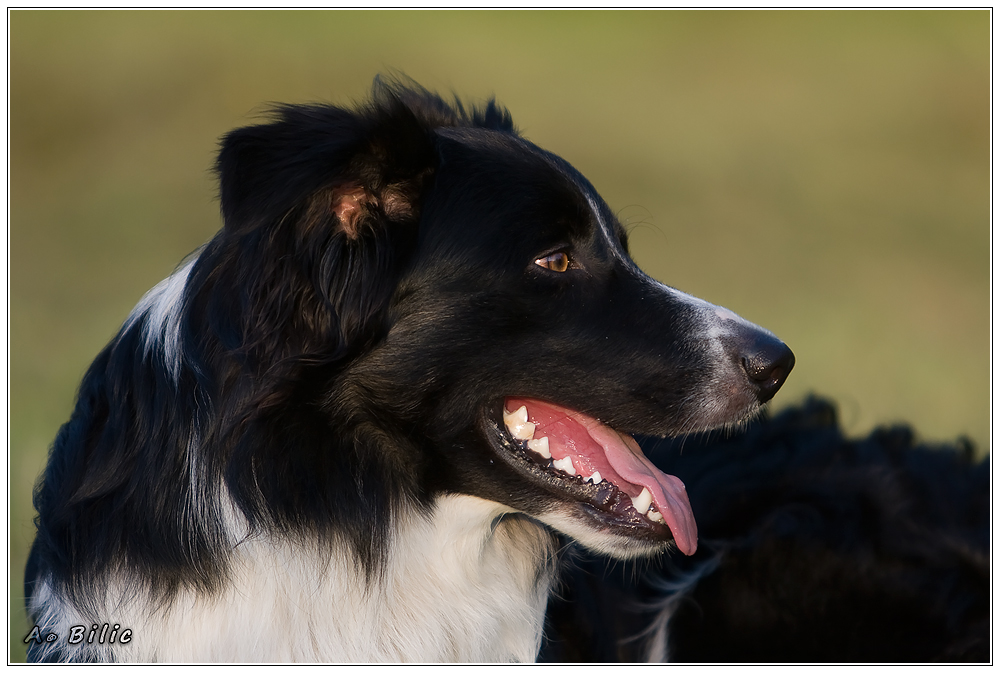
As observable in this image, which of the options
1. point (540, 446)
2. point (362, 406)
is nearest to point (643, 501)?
point (540, 446)

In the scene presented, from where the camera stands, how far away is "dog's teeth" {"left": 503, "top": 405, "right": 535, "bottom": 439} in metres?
2.61

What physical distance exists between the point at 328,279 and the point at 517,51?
1056cm

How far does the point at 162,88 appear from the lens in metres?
10.9

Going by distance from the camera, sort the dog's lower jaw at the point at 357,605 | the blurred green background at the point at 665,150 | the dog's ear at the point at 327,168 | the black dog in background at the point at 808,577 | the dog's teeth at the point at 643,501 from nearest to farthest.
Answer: the dog's ear at the point at 327,168
the dog's lower jaw at the point at 357,605
the dog's teeth at the point at 643,501
the black dog in background at the point at 808,577
the blurred green background at the point at 665,150

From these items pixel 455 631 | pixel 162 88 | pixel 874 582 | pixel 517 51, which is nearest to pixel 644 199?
pixel 517 51

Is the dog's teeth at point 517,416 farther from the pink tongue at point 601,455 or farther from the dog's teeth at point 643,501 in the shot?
the dog's teeth at point 643,501

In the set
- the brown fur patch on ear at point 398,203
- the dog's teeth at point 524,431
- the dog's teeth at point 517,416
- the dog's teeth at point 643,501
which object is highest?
the brown fur patch on ear at point 398,203

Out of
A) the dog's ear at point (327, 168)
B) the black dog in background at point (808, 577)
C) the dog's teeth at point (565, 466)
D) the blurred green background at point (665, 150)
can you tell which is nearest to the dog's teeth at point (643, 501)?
the dog's teeth at point (565, 466)

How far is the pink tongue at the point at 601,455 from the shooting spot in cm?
264

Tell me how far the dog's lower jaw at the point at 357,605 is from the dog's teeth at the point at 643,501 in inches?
14.8

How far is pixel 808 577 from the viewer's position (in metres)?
3.28

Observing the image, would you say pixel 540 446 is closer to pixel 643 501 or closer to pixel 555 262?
pixel 643 501

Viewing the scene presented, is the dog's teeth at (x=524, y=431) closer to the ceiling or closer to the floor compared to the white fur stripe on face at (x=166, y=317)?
closer to the floor

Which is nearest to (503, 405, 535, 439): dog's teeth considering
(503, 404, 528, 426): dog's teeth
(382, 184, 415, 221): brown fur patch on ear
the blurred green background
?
(503, 404, 528, 426): dog's teeth
